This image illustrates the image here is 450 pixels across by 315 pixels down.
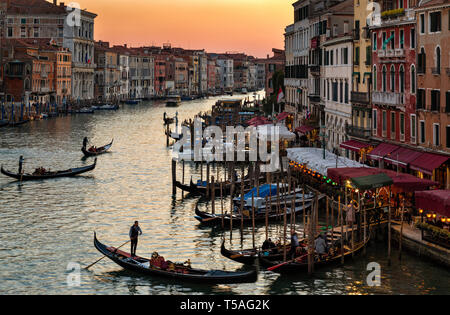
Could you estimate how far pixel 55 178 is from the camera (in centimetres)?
3522

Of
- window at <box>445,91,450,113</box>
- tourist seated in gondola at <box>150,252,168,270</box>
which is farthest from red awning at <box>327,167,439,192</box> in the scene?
tourist seated in gondola at <box>150,252,168,270</box>

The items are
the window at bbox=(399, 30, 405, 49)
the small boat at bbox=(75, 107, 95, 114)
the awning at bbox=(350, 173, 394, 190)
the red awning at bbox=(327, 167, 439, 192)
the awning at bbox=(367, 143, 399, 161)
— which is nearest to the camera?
the awning at bbox=(350, 173, 394, 190)

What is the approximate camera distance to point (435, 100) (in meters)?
25.5

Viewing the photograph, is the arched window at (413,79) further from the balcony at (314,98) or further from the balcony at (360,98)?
the balcony at (314,98)

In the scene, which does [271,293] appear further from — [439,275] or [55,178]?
[55,178]

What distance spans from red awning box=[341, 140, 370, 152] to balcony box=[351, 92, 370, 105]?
66.1 inches

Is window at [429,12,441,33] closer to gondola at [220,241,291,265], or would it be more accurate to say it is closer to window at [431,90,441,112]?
window at [431,90,441,112]

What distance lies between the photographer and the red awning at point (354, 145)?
3177 centimetres

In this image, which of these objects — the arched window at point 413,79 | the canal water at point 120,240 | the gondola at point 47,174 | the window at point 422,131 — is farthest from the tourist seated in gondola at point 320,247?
the gondola at point 47,174

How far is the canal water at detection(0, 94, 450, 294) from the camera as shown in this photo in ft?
59.7

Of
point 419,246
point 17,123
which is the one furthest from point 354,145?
point 17,123

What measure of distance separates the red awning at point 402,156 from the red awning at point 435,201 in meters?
7.13
